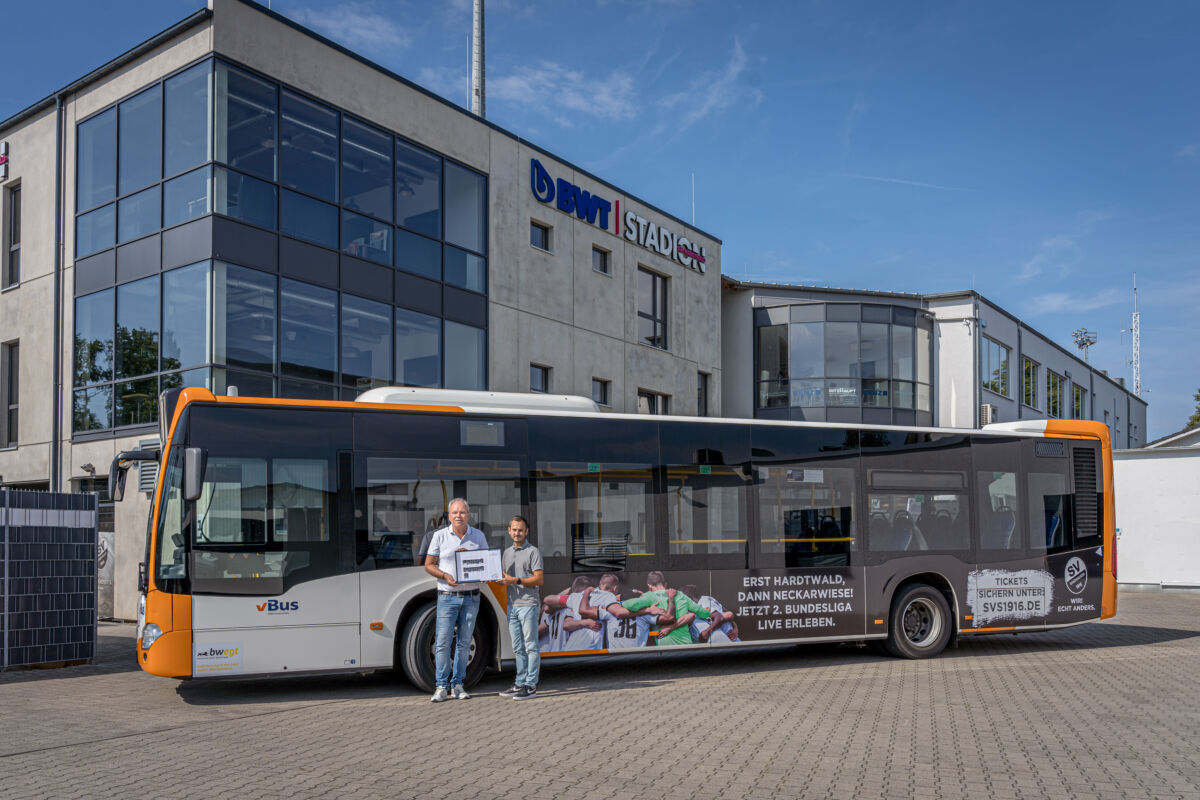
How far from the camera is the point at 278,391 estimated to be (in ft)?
56.4

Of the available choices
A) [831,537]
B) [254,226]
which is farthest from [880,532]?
[254,226]

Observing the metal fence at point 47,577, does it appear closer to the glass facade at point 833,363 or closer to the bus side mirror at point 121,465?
the bus side mirror at point 121,465

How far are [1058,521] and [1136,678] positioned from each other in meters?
2.82

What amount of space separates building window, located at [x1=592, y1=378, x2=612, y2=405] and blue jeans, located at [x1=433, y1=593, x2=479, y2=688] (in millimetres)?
15220

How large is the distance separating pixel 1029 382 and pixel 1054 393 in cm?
492

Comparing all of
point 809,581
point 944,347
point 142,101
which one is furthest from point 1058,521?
point 944,347

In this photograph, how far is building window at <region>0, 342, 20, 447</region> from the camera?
20.4 meters

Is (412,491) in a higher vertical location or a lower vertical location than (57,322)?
lower

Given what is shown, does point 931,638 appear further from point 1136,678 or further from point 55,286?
point 55,286

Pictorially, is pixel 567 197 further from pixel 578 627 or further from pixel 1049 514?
pixel 578 627

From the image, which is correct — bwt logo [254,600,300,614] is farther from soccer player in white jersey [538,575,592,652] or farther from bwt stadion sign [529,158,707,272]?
bwt stadion sign [529,158,707,272]

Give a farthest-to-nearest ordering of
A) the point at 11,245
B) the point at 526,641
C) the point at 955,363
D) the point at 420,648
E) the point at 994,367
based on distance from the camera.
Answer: the point at 994,367
the point at 955,363
the point at 11,245
the point at 420,648
the point at 526,641

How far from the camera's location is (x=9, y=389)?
20.5m

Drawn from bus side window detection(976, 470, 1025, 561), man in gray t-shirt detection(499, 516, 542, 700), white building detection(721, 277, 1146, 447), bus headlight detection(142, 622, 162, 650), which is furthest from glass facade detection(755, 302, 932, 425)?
bus headlight detection(142, 622, 162, 650)
